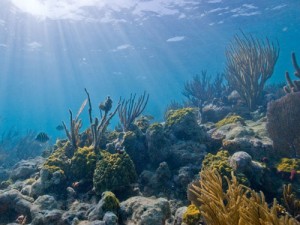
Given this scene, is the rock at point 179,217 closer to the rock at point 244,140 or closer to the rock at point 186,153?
the rock at point 186,153

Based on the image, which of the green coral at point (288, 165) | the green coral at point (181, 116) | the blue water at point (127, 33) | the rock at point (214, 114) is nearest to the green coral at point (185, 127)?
the green coral at point (181, 116)

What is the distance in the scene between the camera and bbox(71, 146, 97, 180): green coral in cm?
704

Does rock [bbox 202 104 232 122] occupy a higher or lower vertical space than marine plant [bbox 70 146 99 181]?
higher

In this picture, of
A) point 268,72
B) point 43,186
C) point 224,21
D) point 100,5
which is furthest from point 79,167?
point 224,21

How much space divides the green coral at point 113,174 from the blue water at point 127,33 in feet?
57.2

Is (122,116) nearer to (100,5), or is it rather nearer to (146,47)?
(100,5)

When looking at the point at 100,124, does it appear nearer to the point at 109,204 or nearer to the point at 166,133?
the point at 166,133

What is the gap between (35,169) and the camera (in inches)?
363

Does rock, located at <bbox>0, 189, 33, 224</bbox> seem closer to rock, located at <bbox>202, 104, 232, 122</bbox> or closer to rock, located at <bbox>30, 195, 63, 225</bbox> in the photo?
rock, located at <bbox>30, 195, 63, 225</bbox>

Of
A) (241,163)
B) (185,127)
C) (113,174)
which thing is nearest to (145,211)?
(113,174)

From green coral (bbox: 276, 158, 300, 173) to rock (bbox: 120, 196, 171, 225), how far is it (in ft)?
11.1

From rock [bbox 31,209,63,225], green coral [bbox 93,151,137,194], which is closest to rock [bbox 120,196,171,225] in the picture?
green coral [bbox 93,151,137,194]

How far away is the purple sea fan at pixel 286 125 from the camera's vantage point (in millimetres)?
7348

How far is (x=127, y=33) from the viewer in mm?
28500
